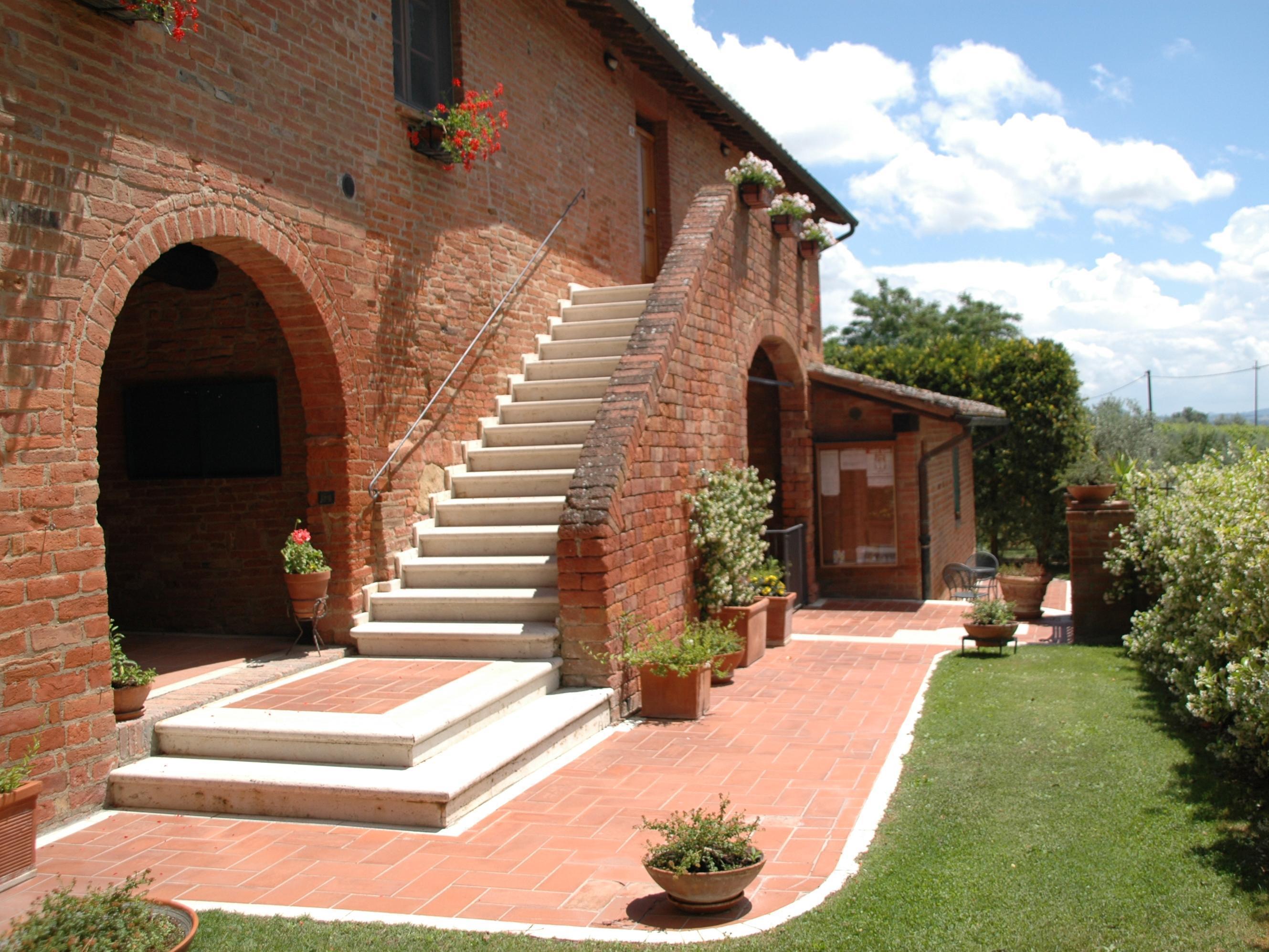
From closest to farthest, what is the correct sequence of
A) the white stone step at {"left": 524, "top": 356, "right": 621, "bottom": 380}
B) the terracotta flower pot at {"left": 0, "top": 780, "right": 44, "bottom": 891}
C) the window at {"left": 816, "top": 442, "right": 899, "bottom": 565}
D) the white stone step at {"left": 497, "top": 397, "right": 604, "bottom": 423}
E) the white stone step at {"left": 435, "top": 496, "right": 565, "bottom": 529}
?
the terracotta flower pot at {"left": 0, "top": 780, "right": 44, "bottom": 891}, the white stone step at {"left": 435, "top": 496, "right": 565, "bottom": 529}, the white stone step at {"left": 497, "top": 397, "right": 604, "bottom": 423}, the white stone step at {"left": 524, "top": 356, "right": 621, "bottom": 380}, the window at {"left": 816, "top": 442, "right": 899, "bottom": 565}

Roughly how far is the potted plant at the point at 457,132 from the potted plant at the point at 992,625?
5.81 meters

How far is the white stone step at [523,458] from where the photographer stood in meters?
8.23

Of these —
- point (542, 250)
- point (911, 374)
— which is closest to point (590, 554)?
point (542, 250)

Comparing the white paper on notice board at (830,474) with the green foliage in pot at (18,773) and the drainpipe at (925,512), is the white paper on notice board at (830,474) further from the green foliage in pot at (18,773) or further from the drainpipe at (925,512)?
the green foliage in pot at (18,773)

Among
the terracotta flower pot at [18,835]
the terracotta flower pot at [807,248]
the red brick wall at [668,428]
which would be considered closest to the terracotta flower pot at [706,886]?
the terracotta flower pot at [18,835]

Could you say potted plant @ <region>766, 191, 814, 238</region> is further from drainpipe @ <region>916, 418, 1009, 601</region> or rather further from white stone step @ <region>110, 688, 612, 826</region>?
white stone step @ <region>110, 688, 612, 826</region>

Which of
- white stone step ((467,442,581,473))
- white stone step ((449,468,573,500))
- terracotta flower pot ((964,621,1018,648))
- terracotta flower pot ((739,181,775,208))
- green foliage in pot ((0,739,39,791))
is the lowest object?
terracotta flower pot ((964,621,1018,648))

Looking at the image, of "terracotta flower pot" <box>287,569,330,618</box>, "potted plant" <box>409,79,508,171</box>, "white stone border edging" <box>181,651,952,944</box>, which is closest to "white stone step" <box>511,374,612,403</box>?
"potted plant" <box>409,79,508,171</box>

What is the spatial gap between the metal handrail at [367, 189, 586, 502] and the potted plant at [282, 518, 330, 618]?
73 centimetres

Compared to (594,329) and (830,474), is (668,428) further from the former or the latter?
(830,474)

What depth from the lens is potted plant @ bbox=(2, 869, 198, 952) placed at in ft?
9.79

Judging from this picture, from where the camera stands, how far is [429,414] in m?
8.19

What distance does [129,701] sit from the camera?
529 cm

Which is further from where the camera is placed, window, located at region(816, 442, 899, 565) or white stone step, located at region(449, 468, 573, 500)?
window, located at region(816, 442, 899, 565)
